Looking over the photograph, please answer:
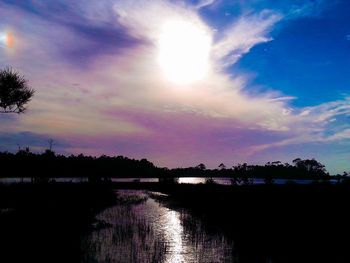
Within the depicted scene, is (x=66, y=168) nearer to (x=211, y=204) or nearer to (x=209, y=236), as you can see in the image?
(x=211, y=204)

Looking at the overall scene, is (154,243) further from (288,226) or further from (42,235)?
(288,226)

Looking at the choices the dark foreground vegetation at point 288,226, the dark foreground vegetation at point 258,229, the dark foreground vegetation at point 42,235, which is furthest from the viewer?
the dark foreground vegetation at point 288,226

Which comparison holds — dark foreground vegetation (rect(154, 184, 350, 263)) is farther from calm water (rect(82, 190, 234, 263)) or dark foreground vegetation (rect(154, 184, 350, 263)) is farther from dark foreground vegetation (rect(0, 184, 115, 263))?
dark foreground vegetation (rect(0, 184, 115, 263))

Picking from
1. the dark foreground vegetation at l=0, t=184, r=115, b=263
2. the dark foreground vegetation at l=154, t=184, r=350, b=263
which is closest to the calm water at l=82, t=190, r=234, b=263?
the dark foreground vegetation at l=0, t=184, r=115, b=263

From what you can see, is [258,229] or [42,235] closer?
[42,235]

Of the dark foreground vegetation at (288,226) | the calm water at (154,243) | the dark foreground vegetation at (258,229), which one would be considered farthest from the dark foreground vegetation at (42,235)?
the dark foreground vegetation at (288,226)

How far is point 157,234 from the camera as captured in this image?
794 inches

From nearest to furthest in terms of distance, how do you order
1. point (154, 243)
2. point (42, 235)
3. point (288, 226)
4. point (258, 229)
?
point (42, 235), point (154, 243), point (288, 226), point (258, 229)

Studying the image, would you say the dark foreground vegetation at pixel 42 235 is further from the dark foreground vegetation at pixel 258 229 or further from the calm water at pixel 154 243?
the calm water at pixel 154 243

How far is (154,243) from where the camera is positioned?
17375 mm

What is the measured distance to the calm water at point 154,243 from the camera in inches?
568

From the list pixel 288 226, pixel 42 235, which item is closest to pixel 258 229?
pixel 288 226

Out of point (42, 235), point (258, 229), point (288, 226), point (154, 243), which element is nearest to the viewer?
point (42, 235)

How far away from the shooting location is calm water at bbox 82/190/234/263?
14.4 m
